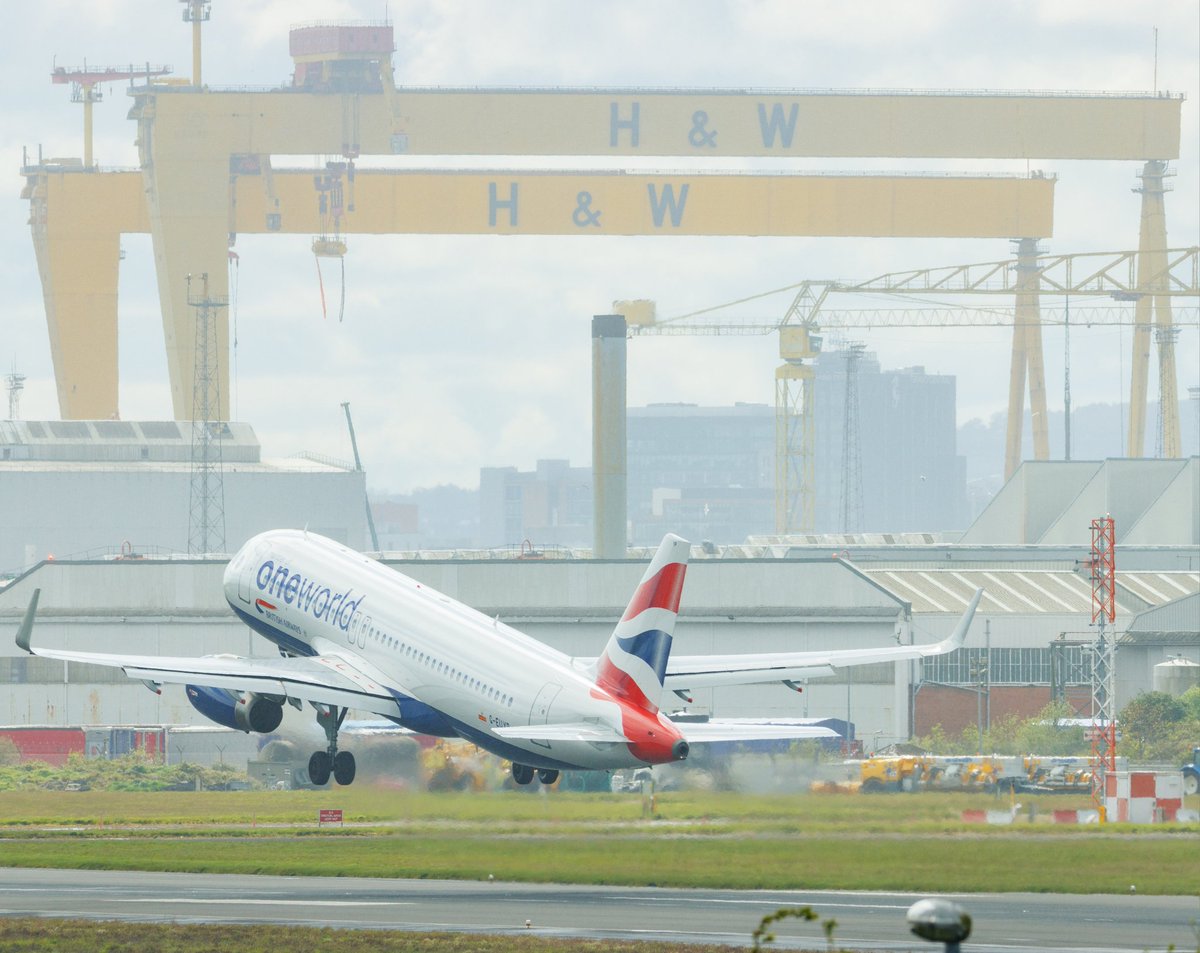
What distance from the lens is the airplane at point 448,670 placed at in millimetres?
42688

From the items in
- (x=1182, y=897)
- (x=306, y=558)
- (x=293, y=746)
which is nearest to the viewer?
(x=1182, y=897)

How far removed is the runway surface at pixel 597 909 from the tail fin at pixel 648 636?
4437 millimetres

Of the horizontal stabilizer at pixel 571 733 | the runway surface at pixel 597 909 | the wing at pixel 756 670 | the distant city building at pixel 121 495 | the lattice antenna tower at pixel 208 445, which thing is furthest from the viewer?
the distant city building at pixel 121 495

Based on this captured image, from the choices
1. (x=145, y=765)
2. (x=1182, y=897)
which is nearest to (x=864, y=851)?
(x=1182, y=897)

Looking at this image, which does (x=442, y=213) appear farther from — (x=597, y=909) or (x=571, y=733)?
(x=597, y=909)

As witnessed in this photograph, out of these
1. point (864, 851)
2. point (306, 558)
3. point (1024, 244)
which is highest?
point (1024, 244)

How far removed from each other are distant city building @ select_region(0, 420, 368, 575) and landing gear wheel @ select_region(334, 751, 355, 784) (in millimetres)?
111265

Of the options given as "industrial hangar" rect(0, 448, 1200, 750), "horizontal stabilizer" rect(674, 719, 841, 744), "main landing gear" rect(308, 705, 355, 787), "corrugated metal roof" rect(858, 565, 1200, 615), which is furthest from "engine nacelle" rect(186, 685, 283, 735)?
"corrugated metal roof" rect(858, 565, 1200, 615)

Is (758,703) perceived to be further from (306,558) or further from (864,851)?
(864,851)

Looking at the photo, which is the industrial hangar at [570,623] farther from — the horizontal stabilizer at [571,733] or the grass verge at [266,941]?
the grass verge at [266,941]

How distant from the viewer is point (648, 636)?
42469 mm

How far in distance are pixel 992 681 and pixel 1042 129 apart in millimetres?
71185

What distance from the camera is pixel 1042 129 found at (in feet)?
523

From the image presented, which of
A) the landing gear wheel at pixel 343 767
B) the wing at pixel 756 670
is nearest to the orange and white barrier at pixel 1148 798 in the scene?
the wing at pixel 756 670
